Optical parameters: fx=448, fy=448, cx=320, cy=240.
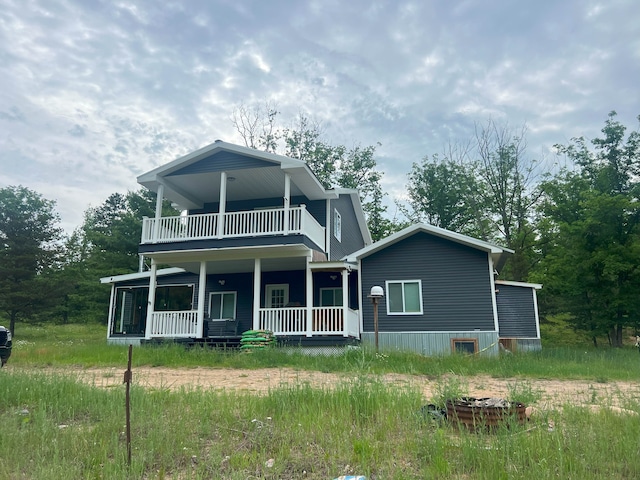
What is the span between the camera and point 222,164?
1520 cm

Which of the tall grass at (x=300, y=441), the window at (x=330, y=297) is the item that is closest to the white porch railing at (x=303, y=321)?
the window at (x=330, y=297)

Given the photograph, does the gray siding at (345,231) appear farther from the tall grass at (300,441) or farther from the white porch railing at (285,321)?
the tall grass at (300,441)

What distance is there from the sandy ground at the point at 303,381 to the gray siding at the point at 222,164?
7.26 m

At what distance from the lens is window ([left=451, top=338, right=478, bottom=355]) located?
14.4 meters

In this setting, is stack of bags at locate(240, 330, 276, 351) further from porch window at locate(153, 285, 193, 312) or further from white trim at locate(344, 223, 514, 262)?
porch window at locate(153, 285, 193, 312)

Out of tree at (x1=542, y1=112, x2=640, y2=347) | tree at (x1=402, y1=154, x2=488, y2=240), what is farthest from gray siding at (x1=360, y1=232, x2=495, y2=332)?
tree at (x1=402, y1=154, x2=488, y2=240)

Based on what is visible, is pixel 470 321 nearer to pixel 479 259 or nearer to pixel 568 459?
pixel 479 259

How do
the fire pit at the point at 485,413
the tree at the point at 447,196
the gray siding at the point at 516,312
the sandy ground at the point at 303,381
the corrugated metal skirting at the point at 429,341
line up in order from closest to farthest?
1. the fire pit at the point at 485,413
2. the sandy ground at the point at 303,381
3. the corrugated metal skirting at the point at 429,341
4. the gray siding at the point at 516,312
5. the tree at the point at 447,196

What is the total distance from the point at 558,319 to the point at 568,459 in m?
24.2

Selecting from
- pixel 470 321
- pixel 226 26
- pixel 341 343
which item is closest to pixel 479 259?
pixel 470 321

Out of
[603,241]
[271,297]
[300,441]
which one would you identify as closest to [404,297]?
[271,297]

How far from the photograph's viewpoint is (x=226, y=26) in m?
12.6

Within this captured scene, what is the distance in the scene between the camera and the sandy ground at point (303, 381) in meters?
6.70

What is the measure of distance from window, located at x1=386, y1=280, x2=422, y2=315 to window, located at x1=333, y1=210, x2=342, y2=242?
3.84 m
